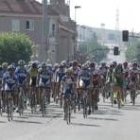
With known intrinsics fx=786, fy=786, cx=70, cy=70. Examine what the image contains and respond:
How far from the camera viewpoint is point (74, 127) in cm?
2275

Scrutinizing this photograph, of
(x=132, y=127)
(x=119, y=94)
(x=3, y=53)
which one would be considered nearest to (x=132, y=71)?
(x=119, y=94)

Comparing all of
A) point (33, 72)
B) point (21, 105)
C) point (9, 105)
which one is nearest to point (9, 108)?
point (9, 105)

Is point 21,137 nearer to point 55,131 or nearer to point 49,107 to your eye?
point 55,131

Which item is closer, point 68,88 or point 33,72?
point 68,88

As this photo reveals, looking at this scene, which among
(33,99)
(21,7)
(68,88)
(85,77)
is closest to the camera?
(68,88)

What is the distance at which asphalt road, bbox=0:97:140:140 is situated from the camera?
19.7 metres

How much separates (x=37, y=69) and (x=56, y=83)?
18.1ft

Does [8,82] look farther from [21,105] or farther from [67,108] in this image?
[67,108]

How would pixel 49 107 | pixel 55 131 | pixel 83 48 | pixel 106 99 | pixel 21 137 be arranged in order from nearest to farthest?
Answer: 1. pixel 21 137
2. pixel 55 131
3. pixel 49 107
4. pixel 106 99
5. pixel 83 48


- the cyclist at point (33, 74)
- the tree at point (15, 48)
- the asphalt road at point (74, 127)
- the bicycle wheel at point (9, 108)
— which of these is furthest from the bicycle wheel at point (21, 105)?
the tree at point (15, 48)

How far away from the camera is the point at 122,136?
19.9 meters

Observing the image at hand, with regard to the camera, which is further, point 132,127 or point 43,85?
point 43,85

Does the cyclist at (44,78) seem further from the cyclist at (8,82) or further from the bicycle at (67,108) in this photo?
the bicycle at (67,108)

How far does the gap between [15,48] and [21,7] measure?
2576 centimetres
